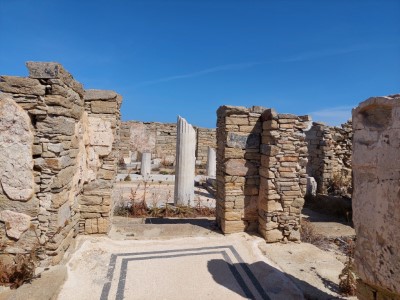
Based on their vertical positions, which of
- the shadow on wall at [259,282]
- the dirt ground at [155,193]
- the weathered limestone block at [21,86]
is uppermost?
the weathered limestone block at [21,86]

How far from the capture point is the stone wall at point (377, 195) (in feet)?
7.83

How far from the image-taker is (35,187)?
3.79m

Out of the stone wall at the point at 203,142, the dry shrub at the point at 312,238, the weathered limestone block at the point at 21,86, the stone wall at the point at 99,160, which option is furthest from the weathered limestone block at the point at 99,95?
the stone wall at the point at 203,142

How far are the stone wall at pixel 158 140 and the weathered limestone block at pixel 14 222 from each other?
1456cm

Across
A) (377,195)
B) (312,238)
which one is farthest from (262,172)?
(377,195)

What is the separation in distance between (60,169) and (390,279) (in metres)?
4.02

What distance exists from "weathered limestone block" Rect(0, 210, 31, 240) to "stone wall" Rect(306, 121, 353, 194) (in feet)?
34.3

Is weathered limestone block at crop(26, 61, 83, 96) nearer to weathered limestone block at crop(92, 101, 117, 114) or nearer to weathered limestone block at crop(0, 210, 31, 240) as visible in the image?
weathered limestone block at crop(92, 101, 117, 114)

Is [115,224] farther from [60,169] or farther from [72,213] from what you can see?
[60,169]

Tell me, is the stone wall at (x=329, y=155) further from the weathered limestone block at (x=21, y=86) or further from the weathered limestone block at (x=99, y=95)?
the weathered limestone block at (x=21, y=86)

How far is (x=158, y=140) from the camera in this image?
19.2 meters

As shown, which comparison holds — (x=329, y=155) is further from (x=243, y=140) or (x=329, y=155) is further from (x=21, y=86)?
(x=21, y=86)

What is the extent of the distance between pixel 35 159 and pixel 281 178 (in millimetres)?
4229

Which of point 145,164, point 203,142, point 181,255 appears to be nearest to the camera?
point 181,255
